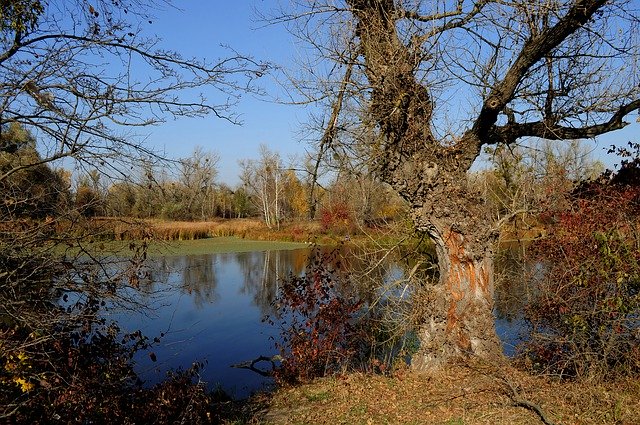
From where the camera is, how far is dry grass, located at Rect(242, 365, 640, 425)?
524 cm

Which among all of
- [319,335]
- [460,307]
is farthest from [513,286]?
[319,335]

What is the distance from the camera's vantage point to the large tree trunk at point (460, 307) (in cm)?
751

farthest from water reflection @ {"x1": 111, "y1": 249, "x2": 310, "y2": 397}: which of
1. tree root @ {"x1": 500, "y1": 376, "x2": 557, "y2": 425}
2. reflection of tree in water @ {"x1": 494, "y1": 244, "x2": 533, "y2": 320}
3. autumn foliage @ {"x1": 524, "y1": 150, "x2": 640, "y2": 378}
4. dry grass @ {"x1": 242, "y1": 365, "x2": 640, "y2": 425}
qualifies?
autumn foliage @ {"x1": 524, "y1": 150, "x2": 640, "y2": 378}

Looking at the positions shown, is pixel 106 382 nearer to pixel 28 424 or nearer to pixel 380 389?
pixel 28 424

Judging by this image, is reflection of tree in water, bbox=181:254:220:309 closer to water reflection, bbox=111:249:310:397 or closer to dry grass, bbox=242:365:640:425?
water reflection, bbox=111:249:310:397

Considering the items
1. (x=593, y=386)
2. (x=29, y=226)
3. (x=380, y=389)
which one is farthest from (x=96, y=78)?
(x=593, y=386)

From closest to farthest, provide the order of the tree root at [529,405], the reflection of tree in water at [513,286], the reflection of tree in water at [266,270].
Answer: the tree root at [529,405], the reflection of tree in water at [513,286], the reflection of tree in water at [266,270]

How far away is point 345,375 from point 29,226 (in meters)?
5.60

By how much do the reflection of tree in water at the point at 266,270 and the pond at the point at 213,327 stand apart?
4cm

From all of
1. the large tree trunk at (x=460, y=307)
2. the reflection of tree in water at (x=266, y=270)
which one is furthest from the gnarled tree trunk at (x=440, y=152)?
the reflection of tree in water at (x=266, y=270)

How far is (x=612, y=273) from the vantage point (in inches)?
255

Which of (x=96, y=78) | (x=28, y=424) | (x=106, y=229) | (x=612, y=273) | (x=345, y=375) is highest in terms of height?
(x=96, y=78)

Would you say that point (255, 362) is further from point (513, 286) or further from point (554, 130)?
point (554, 130)

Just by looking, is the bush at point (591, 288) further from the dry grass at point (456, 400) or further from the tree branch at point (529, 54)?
the tree branch at point (529, 54)
